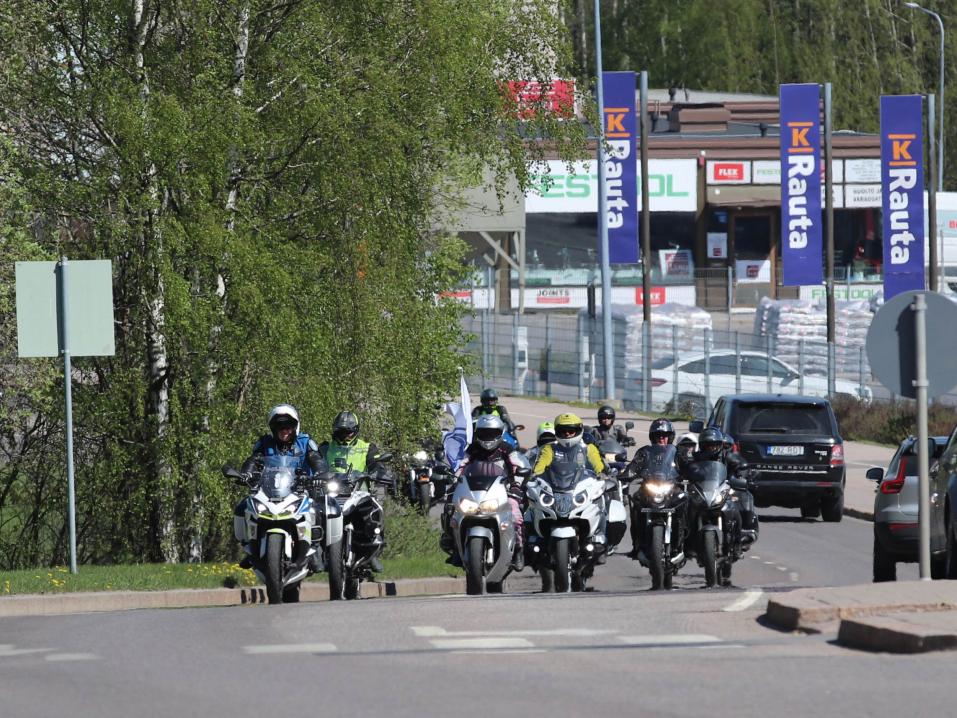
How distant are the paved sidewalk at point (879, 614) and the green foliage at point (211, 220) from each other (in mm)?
7368

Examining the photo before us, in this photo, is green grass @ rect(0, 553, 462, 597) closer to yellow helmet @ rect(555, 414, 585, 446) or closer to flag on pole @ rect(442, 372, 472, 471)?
yellow helmet @ rect(555, 414, 585, 446)

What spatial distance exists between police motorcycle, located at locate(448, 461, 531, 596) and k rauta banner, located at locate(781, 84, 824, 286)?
3158 cm

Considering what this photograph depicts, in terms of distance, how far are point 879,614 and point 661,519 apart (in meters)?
5.46

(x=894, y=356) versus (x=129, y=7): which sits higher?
(x=129, y=7)

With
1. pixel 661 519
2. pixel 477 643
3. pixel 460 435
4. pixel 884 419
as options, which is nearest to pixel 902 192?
pixel 884 419

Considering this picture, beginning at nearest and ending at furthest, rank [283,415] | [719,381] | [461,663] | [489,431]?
[461,663] → [283,415] → [489,431] → [719,381]

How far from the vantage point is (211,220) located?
1827 centimetres

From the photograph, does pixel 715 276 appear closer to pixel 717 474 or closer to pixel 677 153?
pixel 677 153

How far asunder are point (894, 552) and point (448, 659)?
752 cm

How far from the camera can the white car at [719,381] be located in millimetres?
43375

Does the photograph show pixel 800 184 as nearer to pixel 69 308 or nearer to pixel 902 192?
pixel 902 192

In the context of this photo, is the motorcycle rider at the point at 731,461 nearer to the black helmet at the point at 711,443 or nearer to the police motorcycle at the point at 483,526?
the black helmet at the point at 711,443

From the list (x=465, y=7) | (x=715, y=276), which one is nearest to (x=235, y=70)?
(x=465, y=7)

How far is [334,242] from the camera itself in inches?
773
